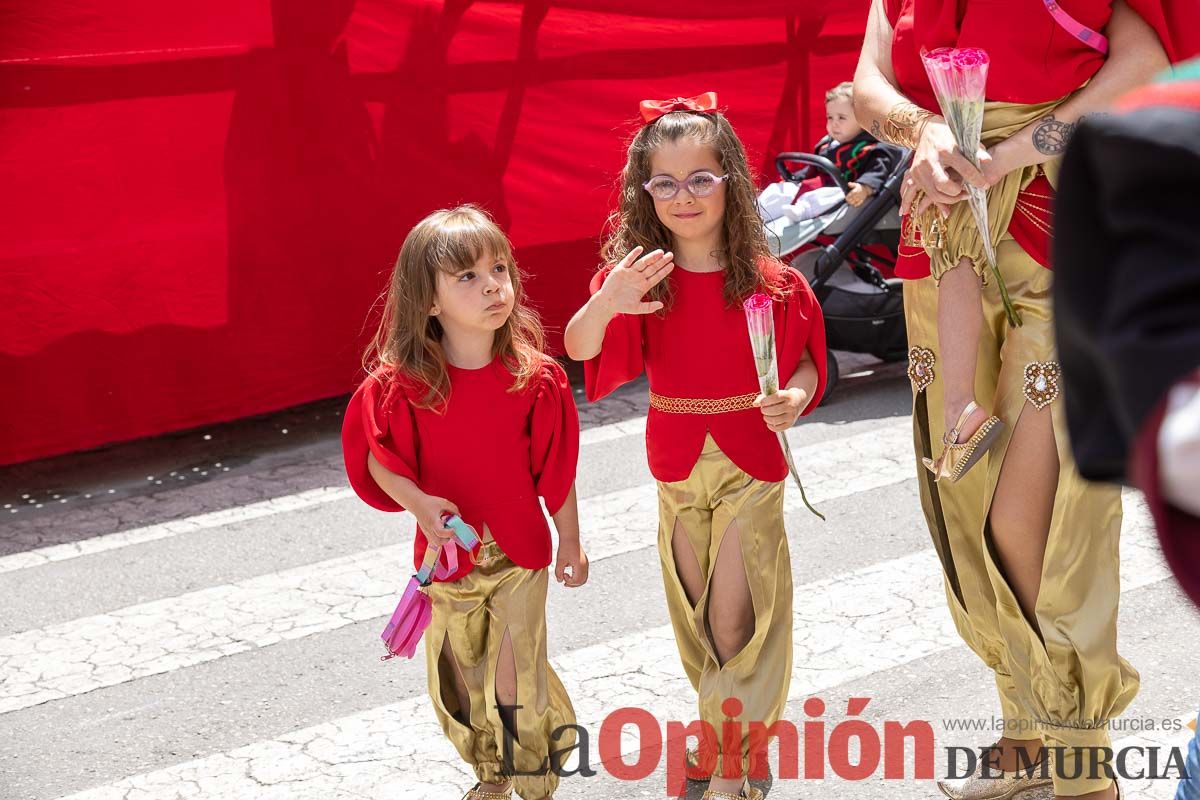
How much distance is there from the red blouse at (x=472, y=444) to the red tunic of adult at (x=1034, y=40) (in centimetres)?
120

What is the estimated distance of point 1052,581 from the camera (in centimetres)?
312

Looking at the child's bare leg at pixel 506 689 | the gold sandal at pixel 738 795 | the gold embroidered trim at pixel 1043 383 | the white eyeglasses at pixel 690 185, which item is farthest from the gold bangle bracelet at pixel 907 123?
the gold sandal at pixel 738 795

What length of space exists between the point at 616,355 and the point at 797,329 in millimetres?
448

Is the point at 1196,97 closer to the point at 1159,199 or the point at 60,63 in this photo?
the point at 1159,199

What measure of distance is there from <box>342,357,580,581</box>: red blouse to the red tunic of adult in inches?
47.3

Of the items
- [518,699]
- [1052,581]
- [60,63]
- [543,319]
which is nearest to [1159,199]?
[1052,581]

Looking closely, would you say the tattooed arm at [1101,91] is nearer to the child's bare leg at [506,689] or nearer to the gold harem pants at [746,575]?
the gold harem pants at [746,575]

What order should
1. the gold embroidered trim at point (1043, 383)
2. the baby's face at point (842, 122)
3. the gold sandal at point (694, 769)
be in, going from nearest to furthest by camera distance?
the gold embroidered trim at point (1043, 383) → the gold sandal at point (694, 769) → the baby's face at point (842, 122)

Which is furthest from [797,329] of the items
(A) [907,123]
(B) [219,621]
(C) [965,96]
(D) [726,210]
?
(B) [219,621]

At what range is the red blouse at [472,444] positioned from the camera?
3.30 metres

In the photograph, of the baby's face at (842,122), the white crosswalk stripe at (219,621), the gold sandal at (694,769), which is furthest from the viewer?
the baby's face at (842,122)

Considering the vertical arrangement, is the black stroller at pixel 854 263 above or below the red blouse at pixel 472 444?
below

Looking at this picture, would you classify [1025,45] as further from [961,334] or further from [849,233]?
[849,233]

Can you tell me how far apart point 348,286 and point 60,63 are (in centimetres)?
177
